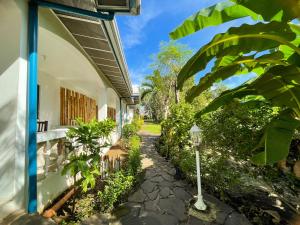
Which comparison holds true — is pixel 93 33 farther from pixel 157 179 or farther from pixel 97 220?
pixel 157 179

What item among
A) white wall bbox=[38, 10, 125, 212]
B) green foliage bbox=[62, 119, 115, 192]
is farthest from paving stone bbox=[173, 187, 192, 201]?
white wall bbox=[38, 10, 125, 212]

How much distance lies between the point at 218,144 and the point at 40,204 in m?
4.16

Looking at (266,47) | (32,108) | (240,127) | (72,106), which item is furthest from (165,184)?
(72,106)

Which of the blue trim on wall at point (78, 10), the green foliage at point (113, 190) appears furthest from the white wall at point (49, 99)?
the blue trim on wall at point (78, 10)

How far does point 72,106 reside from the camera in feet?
34.1

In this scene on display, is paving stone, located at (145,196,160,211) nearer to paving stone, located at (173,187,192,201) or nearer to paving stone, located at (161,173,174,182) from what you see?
paving stone, located at (173,187,192,201)

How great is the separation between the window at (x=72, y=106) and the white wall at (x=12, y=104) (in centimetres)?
549

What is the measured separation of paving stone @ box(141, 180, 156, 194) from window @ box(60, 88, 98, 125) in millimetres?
3732

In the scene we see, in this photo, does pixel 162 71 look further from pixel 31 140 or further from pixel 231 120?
pixel 31 140

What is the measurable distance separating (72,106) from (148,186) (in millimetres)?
6192

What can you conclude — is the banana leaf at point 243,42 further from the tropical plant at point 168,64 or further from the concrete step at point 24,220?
the tropical plant at point 168,64

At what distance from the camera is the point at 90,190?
5379 millimetres

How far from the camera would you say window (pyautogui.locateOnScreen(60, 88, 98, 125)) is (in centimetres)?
935

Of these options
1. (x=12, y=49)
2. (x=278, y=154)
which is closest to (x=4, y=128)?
(x=12, y=49)
